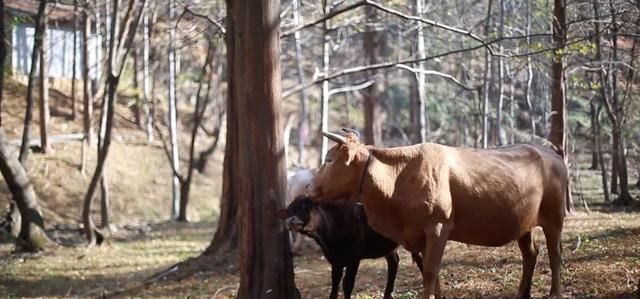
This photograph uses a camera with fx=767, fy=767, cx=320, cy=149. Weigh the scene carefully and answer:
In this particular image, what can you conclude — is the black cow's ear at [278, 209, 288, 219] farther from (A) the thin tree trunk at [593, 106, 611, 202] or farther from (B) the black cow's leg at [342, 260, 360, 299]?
(A) the thin tree trunk at [593, 106, 611, 202]

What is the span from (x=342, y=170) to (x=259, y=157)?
4.64 feet

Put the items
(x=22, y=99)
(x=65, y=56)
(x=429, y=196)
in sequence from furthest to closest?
1. (x=65, y=56)
2. (x=22, y=99)
3. (x=429, y=196)

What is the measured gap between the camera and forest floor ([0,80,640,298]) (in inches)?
369

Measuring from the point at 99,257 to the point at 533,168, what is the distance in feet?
44.9

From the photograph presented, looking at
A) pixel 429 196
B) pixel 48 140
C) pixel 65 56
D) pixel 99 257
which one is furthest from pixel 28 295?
pixel 65 56

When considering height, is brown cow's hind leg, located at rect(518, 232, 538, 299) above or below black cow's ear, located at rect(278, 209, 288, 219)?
below

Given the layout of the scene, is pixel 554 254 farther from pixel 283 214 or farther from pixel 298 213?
pixel 283 214

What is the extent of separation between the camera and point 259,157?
7.92 meters

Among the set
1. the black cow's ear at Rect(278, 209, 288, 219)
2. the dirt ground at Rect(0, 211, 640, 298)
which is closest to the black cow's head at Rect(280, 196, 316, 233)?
the black cow's ear at Rect(278, 209, 288, 219)

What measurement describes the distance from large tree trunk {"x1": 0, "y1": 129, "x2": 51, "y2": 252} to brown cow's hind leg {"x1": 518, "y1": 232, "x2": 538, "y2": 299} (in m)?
14.2

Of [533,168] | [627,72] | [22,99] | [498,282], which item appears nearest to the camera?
[533,168]

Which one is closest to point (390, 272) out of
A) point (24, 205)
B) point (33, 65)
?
point (24, 205)

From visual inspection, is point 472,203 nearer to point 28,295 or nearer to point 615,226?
point 615,226

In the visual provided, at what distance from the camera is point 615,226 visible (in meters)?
13.8
